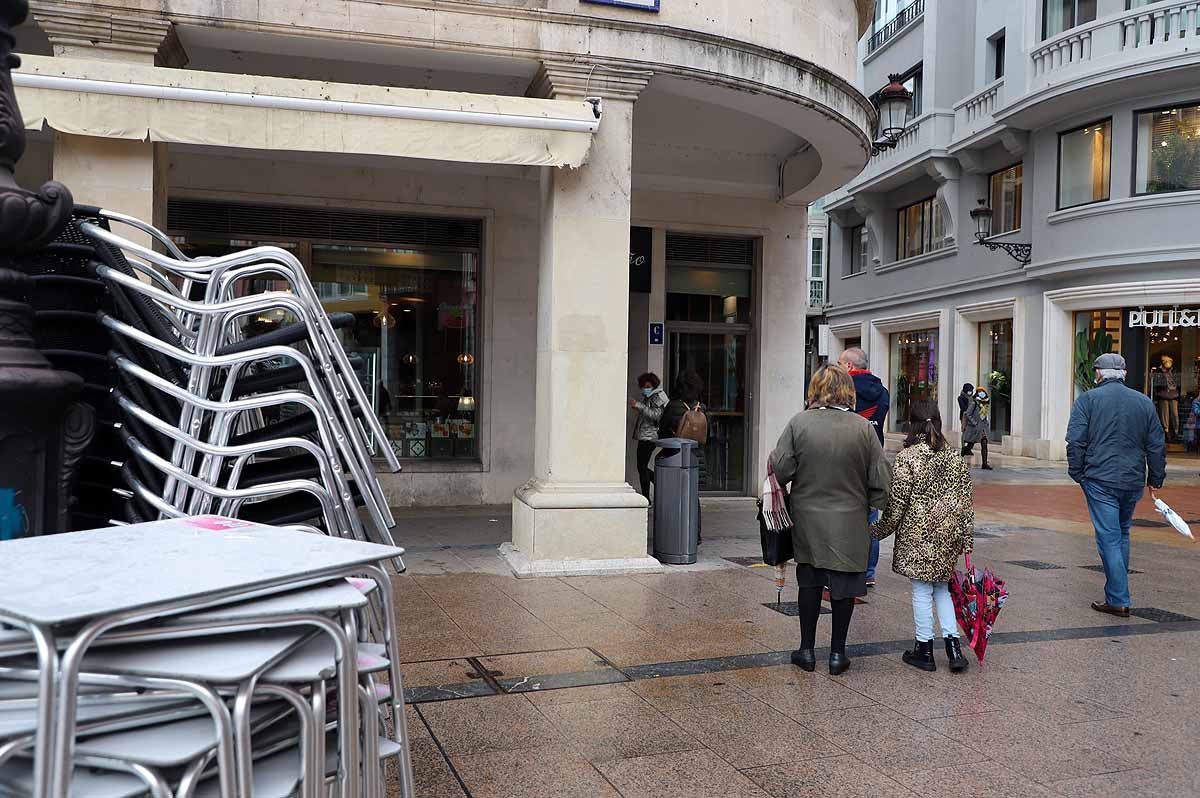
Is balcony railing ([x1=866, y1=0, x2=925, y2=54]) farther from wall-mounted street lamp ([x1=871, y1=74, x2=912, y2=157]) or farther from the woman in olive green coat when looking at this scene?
the woman in olive green coat

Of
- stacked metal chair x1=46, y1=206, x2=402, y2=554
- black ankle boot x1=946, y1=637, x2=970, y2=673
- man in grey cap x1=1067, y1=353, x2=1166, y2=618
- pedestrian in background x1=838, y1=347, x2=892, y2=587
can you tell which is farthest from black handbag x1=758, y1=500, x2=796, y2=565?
stacked metal chair x1=46, y1=206, x2=402, y2=554

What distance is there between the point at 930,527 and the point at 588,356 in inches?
130

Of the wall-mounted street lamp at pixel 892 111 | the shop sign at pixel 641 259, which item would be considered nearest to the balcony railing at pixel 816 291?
the wall-mounted street lamp at pixel 892 111

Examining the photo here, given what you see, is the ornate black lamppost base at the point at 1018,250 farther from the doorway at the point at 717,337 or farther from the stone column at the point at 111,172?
the stone column at the point at 111,172

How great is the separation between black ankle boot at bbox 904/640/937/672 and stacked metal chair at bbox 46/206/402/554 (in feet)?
11.6

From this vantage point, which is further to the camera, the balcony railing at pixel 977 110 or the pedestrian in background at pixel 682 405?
the balcony railing at pixel 977 110

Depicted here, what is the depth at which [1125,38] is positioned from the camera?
1944 cm

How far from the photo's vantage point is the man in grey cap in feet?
22.5

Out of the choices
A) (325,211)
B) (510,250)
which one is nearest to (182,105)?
(325,211)

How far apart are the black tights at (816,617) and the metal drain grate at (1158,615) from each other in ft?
9.41

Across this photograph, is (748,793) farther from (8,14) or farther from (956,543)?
(8,14)

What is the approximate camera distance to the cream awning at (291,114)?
6.46 m

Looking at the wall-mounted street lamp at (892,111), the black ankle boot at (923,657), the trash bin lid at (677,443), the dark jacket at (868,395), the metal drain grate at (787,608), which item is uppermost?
the wall-mounted street lamp at (892,111)

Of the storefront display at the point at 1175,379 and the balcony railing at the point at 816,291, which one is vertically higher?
the balcony railing at the point at 816,291
